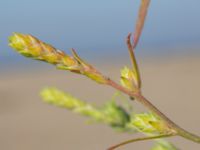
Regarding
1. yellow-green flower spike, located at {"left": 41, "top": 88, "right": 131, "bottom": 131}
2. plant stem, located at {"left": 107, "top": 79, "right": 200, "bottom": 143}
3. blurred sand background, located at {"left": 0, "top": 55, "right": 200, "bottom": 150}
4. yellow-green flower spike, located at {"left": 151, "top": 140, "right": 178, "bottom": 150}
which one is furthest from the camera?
blurred sand background, located at {"left": 0, "top": 55, "right": 200, "bottom": 150}

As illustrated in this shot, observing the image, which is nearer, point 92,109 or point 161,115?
point 161,115

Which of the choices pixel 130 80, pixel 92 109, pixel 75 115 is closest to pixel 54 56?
pixel 130 80

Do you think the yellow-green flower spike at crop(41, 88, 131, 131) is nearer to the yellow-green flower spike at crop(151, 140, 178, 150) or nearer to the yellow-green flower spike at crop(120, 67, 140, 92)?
the yellow-green flower spike at crop(151, 140, 178, 150)


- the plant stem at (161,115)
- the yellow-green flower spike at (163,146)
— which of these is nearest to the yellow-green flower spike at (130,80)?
the plant stem at (161,115)

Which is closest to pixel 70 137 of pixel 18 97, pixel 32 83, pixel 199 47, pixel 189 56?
pixel 18 97

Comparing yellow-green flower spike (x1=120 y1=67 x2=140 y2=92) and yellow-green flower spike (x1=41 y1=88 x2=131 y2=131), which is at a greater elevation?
yellow-green flower spike (x1=41 y1=88 x2=131 y2=131)

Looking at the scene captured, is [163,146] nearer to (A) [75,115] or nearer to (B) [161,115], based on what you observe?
(B) [161,115]

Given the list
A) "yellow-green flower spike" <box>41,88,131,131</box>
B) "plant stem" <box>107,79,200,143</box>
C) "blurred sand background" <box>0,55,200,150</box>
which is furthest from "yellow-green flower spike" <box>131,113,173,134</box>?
"blurred sand background" <box>0,55,200,150</box>
